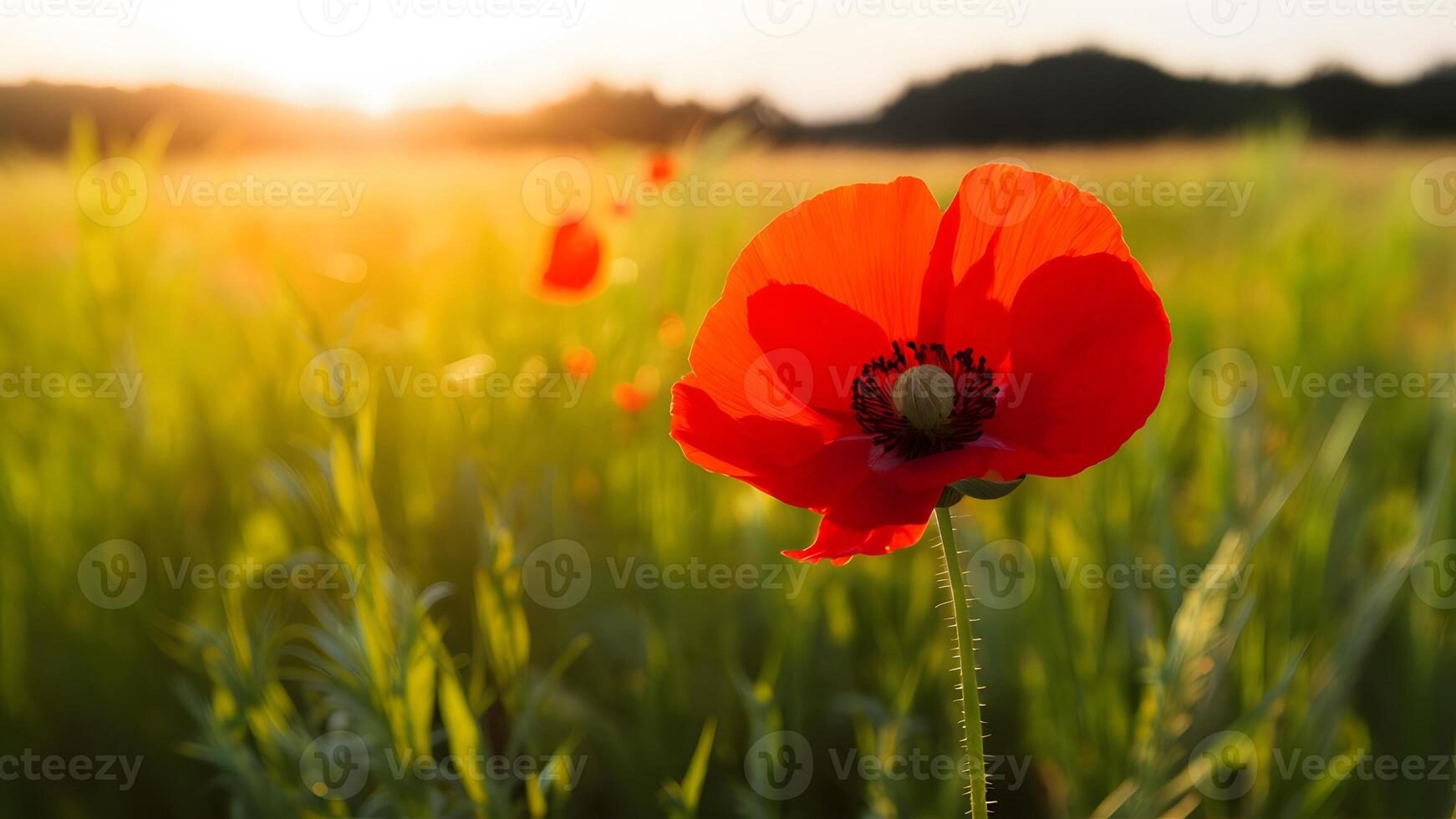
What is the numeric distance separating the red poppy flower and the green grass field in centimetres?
30

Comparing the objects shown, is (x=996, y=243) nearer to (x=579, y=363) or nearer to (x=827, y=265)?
(x=827, y=265)

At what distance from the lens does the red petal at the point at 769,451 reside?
0.50 m

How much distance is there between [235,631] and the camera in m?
0.82

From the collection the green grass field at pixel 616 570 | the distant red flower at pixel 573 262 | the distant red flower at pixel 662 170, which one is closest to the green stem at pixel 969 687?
the green grass field at pixel 616 570

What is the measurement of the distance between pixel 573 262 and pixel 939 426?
38.7 inches

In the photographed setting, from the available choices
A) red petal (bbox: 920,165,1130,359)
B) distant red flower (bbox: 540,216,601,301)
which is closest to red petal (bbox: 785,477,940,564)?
red petal (bbox: 920,165,1130,359)

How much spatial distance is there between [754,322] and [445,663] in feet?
1.32

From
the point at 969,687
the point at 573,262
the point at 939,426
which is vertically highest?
the point at 573,262

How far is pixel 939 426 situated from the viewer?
0.51 m

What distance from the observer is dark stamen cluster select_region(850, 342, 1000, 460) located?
521 mm

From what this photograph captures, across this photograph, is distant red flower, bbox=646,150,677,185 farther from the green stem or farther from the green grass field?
the green stem

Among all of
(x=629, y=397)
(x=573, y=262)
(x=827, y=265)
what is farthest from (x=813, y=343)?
(x=573, y=262)

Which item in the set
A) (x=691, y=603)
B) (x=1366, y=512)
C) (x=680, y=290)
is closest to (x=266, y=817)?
(x=691, y=603)

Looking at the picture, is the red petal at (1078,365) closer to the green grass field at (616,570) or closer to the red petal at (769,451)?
the red petal at (769,451)
